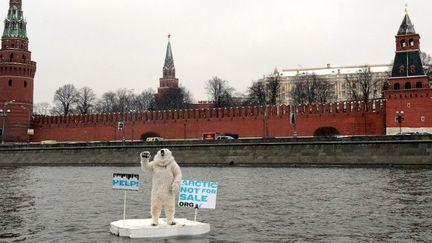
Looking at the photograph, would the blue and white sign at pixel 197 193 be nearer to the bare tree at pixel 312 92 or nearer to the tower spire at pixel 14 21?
the tower spire at pixel 14 21

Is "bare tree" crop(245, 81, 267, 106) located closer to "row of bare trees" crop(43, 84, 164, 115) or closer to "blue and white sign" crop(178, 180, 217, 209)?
"row of bare trees" crop(43, 84, 164, 115)

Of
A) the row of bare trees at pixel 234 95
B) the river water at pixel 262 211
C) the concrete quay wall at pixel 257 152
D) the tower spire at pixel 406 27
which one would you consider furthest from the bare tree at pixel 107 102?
the river water at pixel 262 211

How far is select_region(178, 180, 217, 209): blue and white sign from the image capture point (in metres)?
10.9

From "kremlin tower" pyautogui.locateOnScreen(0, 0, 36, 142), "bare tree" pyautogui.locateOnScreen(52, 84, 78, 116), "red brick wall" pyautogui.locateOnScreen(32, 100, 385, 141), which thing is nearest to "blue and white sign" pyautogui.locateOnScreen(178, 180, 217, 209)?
"red brick wall" pyautogui.locateOnScreen(32, 100, 385, 141)

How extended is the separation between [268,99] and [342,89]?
983 inches

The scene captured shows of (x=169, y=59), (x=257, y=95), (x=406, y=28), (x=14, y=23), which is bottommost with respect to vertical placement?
(x=257, y=95)

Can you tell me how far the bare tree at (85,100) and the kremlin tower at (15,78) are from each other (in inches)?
957

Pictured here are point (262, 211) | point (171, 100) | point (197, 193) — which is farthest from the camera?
point (171, 100)

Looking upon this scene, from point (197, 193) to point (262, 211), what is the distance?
13.6 feet

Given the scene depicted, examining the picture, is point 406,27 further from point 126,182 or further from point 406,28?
point 126,182

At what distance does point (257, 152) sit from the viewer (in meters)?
36.4

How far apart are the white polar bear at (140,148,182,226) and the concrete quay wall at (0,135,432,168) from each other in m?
23.9

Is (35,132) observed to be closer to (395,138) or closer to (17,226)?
(395,138)

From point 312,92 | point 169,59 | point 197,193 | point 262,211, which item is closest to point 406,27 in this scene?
point 312,92
